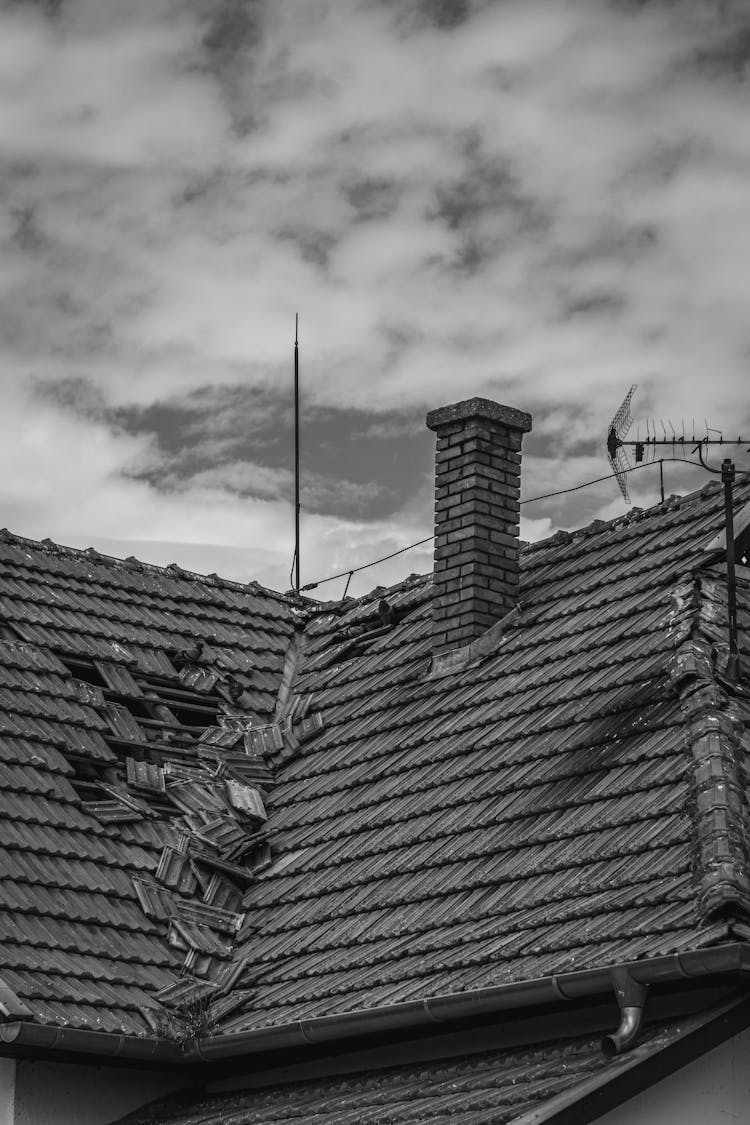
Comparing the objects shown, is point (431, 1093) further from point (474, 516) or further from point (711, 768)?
point (474, 516)

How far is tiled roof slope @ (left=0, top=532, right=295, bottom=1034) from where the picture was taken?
1233cm

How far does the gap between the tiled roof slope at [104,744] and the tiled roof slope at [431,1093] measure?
0.68 meters

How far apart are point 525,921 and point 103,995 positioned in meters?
2.78

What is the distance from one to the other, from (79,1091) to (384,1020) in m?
2.31

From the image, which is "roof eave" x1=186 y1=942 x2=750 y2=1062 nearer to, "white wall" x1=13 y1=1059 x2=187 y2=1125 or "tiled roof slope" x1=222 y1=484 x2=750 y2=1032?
"tiled roof slope" x1=222 y1=484 x2=750 y2=1032

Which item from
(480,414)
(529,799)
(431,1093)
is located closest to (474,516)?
(480,414)

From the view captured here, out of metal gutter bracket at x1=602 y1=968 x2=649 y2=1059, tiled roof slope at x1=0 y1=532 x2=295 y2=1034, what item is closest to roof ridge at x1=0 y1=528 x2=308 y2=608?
tiled roof slope at x1=0 y1=532 x2=295 y2=1034

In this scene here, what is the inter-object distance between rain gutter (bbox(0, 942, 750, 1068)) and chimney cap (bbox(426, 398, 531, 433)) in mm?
5713

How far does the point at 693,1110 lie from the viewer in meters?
9.75

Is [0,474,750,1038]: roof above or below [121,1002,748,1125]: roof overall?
above

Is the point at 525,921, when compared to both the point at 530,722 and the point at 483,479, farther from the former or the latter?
the point at 483,479

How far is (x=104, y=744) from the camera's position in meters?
14.6

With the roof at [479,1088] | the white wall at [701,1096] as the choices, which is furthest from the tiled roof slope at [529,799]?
the white wall at [701,1096]

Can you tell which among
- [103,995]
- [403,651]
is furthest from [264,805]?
[103,995]
